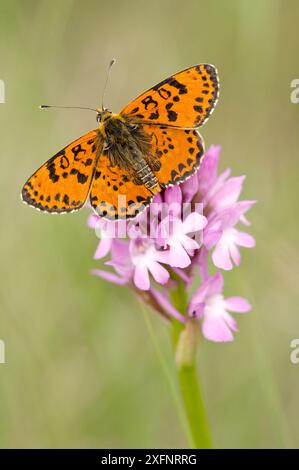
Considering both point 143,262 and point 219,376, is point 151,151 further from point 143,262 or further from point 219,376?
point 219,376

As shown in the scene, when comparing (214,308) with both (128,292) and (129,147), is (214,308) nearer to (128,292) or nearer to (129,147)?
(129,147)

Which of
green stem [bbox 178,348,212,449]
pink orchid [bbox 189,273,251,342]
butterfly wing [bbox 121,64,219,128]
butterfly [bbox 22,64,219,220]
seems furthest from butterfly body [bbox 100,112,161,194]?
green stem [bbox 178,348,212,449]

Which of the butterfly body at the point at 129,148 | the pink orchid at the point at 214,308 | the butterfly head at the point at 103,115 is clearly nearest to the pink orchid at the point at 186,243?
the pink orchid at the point at 214,308

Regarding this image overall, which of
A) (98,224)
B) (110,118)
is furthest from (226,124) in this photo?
(98,224)

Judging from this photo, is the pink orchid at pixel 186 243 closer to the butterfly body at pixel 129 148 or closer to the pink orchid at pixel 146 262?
the pink orchid at pixel 146 262

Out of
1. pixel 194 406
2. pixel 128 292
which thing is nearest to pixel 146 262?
pixel 194 406
